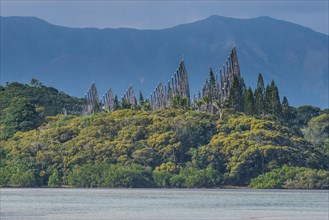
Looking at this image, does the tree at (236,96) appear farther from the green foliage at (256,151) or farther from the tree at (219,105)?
the green foliage at (256,151)

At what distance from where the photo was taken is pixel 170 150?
339 feet

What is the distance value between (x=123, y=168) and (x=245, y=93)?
25363 millimetres

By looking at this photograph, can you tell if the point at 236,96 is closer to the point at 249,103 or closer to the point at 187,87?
the point at 249,103

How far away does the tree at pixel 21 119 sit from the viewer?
385 feet

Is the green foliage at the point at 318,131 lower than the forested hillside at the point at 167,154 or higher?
higher

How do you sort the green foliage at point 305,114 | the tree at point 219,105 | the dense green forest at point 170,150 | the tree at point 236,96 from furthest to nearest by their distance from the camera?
1. the green foliage at point 305,114
2. the tree at point 236,96
3. the tree at point 219,105
4. the dense green forest at point 170,150

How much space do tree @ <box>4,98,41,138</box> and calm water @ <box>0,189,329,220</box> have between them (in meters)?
39.9

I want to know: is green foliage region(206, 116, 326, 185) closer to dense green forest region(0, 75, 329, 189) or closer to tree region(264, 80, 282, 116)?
dense green forest region(0, 75, 329, 189)

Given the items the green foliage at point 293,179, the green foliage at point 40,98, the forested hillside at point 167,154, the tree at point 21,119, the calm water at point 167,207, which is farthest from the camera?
the green foliage at point 40,98

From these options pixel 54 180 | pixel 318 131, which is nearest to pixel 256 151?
pixel 54 180

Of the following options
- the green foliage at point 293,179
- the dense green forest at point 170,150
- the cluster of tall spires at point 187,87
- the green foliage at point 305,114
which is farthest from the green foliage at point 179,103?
the green foliage at point 305,114

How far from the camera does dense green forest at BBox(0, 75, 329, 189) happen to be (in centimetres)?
9938

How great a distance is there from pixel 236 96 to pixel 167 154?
1820 centimetres

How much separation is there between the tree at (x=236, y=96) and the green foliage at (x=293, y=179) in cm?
1937
